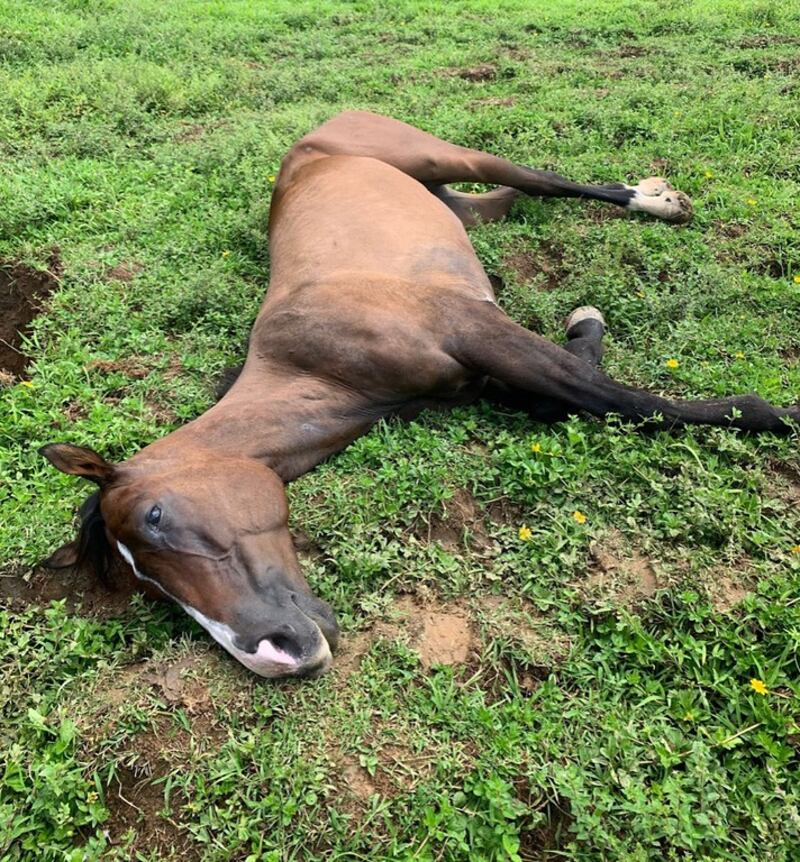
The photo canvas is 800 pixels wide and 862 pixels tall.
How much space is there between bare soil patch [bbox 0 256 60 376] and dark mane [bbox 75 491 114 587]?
2285mm

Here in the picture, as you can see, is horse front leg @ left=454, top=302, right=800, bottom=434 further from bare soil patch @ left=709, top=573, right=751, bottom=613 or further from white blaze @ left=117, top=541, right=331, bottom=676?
white blaze @ left=117, top=541, right=331, bottom=676

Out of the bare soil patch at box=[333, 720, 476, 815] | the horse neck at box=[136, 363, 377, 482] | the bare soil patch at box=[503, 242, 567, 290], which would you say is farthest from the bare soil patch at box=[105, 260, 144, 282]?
the bare soil patch at box=[333, 720, 476, 815]

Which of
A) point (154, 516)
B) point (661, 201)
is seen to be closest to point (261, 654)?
point (154, 516)

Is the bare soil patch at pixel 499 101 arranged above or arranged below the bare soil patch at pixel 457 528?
above

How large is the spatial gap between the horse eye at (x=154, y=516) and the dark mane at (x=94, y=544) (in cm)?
37

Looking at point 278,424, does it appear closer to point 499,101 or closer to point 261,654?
point 261,654

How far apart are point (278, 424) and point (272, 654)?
1170 millimetres

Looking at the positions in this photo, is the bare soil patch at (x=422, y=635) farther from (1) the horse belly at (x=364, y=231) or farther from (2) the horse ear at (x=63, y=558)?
(1) the horse belly at (x=364, y=231)

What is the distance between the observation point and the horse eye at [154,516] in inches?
113

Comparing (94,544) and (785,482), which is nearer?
(94,544)

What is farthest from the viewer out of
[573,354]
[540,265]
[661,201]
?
[661,201]

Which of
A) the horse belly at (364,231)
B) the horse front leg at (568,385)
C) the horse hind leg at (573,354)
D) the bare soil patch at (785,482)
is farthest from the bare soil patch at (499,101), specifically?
the bare soil patch at (785,482)

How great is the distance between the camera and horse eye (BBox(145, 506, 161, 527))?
2.88 metres

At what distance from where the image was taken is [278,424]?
3516mm
